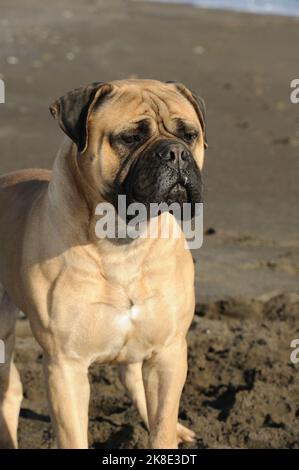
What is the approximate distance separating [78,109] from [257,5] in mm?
17862

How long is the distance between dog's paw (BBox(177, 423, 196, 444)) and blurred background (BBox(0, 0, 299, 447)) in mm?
47

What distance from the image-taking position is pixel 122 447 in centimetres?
567

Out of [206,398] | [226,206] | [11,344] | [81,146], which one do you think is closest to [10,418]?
[11,344]

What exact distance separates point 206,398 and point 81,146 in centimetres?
209

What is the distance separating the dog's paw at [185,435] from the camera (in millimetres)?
5645

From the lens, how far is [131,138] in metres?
A: 4.71

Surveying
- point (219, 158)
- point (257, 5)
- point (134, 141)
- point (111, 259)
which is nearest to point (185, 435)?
point (111, 259)

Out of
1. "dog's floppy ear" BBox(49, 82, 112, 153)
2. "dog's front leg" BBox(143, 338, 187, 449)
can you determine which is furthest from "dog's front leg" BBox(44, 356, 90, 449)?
"dog's floppy ear" BBox(49, 82, 112, 153)

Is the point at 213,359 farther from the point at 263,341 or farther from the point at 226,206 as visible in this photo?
the point at 226,206

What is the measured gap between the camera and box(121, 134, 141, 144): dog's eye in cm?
470

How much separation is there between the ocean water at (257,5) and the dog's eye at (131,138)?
639 inches

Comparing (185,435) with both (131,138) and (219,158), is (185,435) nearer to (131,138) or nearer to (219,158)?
(131,138)

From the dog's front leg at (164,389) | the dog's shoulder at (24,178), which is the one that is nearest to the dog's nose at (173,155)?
the dog's front leg at (164,389)

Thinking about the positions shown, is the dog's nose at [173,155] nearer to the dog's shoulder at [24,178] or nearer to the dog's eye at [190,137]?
the dog's eye at [190,137]
